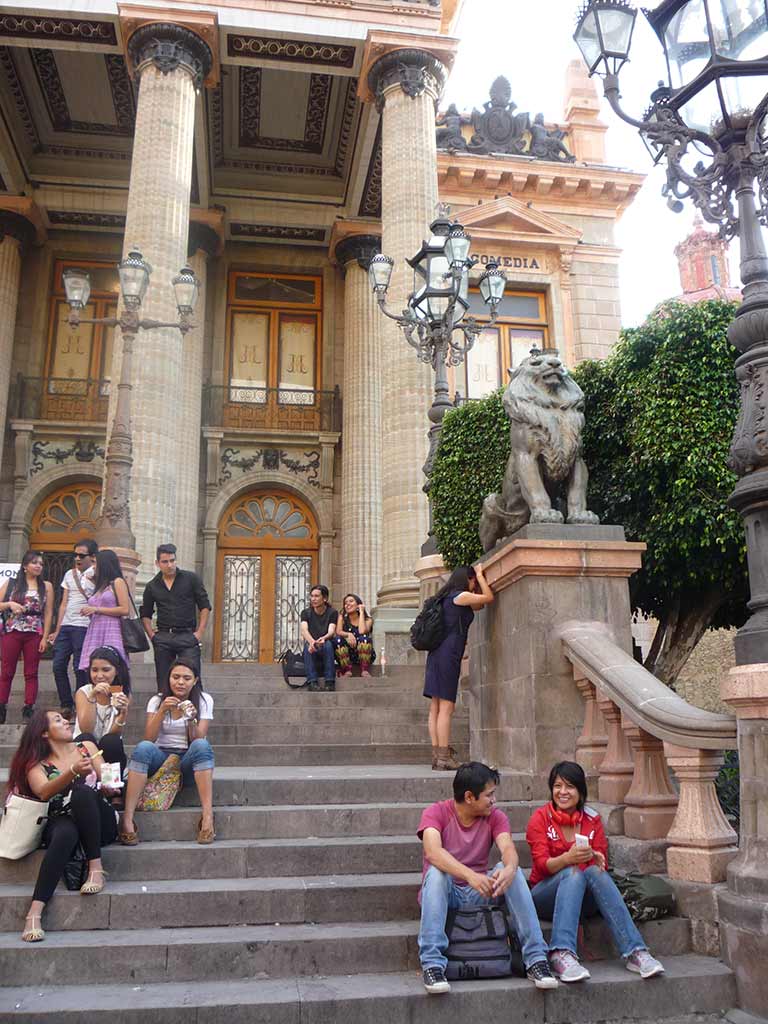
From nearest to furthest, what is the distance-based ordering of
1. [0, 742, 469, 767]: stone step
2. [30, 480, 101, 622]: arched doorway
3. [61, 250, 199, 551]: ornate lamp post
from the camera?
[0, 742, 469, 767]: stone step < [61, 250, 199, 551]: ornate lamp post < [30, 480, 101, 622]: arched doorway

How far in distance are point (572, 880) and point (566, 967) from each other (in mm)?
395

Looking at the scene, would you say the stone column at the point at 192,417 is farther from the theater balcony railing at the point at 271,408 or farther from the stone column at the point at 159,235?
the stone column at the point at 159,235

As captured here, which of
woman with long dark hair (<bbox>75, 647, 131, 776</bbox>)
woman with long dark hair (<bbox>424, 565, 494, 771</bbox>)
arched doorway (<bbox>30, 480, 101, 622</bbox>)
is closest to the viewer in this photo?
woman with long dark hair (<bbox>75, 647, 131, 776</bbox>)

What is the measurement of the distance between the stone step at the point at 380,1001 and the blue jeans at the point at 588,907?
0.54ft

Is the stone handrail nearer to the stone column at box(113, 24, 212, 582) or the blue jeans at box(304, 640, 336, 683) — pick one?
the blue jeans at box(304, 640, 336, 683)

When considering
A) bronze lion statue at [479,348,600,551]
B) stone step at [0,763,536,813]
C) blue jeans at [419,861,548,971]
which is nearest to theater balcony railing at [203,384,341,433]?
bronze lion statue at [479,348,600,551]

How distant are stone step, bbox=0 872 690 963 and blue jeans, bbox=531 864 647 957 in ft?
0.78

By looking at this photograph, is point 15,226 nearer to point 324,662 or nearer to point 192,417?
point 192,417

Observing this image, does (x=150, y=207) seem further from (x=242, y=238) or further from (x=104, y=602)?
(x=104, y=602)

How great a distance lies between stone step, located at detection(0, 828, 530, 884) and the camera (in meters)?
5.01

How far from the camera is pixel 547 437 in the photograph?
6.78 meters

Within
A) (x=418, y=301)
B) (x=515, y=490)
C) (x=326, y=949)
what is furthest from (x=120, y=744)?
(x=418, y=301)

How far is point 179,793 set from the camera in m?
5.79

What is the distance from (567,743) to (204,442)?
1688 cm
